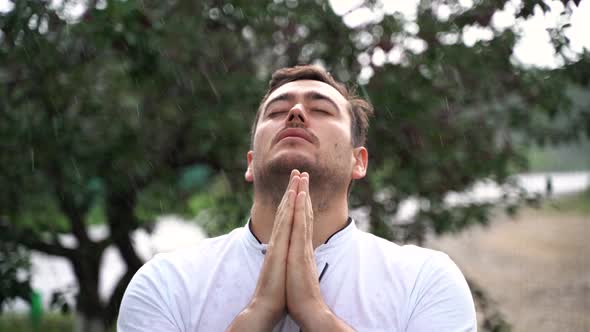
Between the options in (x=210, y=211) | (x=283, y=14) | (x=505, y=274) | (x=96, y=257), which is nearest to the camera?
(x=283, y=14)

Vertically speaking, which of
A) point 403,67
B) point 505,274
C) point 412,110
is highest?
point 403,67

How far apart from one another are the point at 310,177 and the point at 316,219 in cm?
18

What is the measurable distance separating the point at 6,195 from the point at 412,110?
2.93 metres

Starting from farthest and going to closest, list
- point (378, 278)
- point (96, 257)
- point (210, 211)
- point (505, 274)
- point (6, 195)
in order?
point (505, 274) → point (96, 257) → point (210, 211) → point (6, 195) → point (378, 278)

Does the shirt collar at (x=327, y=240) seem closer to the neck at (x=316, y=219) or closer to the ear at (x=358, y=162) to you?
the neck at (x=316, y=219)

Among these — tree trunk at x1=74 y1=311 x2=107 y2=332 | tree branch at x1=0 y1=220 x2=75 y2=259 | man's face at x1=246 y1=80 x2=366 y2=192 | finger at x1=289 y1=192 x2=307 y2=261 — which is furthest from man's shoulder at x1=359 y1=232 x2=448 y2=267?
tree trunk at x1=74 y1=311 x2=107 y2=332

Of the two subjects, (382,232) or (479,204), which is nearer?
(382,232)

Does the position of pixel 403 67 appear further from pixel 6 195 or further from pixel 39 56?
pixel 6 195

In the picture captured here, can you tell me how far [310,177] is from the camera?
2.62 meters

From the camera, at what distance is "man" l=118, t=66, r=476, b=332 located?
224cm

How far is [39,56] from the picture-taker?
3820 mm

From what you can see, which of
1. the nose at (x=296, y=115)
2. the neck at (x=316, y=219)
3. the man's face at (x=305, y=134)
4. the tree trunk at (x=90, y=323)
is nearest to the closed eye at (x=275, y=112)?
the man's face at (x=305, y=134)

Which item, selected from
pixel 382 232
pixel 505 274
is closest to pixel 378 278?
pixel 382 232

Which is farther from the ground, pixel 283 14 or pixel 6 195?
pixel 283 14
